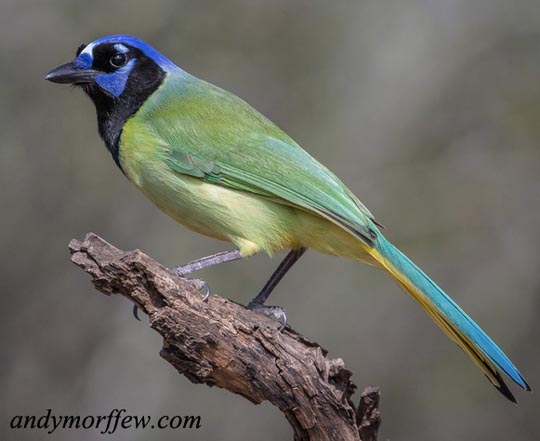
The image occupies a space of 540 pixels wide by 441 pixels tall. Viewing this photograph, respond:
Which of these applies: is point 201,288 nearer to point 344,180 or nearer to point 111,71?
point 111,71

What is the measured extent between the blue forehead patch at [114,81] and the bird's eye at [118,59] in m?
0.03

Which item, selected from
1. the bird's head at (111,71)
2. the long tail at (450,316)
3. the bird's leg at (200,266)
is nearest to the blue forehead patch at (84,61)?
the bird's head at (111,71)

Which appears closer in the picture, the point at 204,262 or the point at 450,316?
the point at 450,316

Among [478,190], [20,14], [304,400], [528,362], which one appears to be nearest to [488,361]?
[304,400]

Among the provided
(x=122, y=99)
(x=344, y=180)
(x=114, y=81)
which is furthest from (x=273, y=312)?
(x=344, y=180)

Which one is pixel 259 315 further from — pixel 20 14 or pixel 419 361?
pixel 20 14

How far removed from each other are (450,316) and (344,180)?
3874 mm

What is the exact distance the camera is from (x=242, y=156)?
5.36 metres

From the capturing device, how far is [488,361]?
4973 millimetres

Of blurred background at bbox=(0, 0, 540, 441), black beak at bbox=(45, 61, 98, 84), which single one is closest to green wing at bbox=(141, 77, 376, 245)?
black beak at bbox=(45, 61, 98, 84)

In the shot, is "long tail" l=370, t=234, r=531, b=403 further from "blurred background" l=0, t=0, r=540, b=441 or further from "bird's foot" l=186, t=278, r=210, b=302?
"blurred background" l=0, t=0, r=540, b=441

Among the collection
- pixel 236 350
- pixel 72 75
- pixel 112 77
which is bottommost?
pixel 236 350

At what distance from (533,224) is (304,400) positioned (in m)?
4.47

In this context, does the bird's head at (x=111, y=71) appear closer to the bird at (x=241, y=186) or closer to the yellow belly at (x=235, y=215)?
the bird at (x=241, y=186)
